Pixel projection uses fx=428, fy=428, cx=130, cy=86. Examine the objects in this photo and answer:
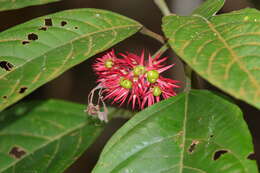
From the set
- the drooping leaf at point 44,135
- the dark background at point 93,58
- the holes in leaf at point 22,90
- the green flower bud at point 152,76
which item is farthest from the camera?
the dark background at point 93,58

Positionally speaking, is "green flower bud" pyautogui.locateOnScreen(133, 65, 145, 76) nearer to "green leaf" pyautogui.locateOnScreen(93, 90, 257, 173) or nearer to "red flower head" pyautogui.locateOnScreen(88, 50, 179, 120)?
"red flower head" pyautogui.locateOnScreen(88, 50, 179, 120)

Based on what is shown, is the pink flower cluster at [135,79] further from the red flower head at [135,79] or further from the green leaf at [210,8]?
the green leaf at [210,8]

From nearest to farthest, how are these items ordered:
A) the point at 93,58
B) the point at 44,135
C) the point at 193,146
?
the point at 193,146
the point at 44,135
the point at 93,58

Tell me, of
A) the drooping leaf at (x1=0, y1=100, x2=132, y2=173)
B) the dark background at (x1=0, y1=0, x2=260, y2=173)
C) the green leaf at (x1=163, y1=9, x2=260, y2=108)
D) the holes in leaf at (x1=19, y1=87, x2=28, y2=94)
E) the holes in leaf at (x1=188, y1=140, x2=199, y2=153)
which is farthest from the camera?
the dark background at (x1=0, y1=0, x2=260, y2=173)

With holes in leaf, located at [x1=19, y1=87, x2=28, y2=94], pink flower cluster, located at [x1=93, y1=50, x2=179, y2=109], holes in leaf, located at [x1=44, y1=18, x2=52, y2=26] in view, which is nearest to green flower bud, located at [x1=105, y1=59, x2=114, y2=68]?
pink flower cluster, located at [x1=93, y1=50, x2=179, y2=109]

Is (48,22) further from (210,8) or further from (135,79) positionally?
(210,8)

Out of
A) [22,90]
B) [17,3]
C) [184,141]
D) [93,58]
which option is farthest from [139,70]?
[93,58]

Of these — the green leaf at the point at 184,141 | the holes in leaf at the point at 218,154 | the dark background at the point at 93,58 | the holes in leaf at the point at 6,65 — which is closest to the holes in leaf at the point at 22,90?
the holes in leaf at the point at 6,65
